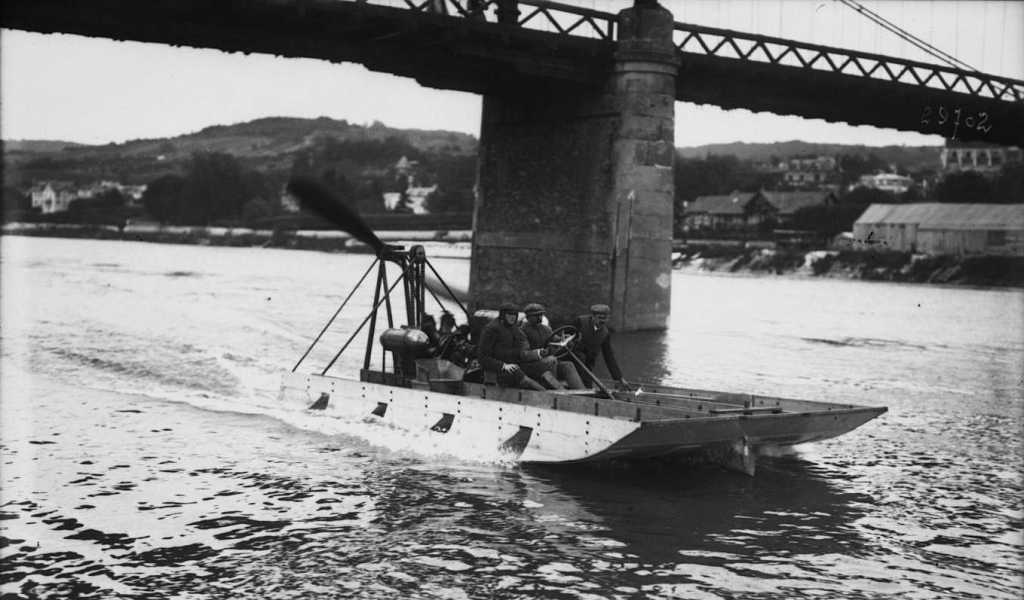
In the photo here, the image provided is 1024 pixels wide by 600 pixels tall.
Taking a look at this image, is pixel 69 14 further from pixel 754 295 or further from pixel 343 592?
pixel 754 295

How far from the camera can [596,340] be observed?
16.0m

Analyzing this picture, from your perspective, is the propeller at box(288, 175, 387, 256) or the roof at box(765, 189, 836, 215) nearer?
the propeller at box(288, 175, 387, 256)

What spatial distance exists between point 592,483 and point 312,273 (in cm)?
6550

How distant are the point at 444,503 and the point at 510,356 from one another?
9.79 ft

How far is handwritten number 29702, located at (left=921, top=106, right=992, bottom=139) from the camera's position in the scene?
44.0 meters

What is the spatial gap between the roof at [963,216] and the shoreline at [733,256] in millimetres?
2983

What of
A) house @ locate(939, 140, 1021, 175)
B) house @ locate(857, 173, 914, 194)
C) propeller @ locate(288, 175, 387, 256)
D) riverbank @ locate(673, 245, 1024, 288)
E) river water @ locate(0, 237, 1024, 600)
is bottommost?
river water @ locate(0, 237, 1024, 600)

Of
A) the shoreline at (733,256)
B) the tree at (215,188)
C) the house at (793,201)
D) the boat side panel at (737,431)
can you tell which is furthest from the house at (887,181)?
the boat side panel at (737,431)

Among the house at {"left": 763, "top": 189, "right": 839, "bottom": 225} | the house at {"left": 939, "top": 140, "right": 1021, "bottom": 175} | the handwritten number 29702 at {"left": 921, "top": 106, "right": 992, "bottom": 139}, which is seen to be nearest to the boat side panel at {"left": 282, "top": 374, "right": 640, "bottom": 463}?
the handwritten number 29702 at {"left": 921, "top": 106, "right": 992, "bottom": 139}

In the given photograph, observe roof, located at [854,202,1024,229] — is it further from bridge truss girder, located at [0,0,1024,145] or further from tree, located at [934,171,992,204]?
bridge truss girder, located at [0,0,1024,145]

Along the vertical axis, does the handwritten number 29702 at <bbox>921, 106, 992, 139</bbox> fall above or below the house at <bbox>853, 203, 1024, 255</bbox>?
above

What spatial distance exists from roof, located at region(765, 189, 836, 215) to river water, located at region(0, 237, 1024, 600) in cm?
8835

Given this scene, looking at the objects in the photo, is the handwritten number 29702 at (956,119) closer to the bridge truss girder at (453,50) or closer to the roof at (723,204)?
the bridge truss girder at (453,50)

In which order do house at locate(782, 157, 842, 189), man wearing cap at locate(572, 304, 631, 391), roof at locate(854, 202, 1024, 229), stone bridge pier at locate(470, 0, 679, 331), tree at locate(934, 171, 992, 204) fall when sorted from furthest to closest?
house at locate(782, 157, 842, 189)
tree at locate(934, 171, 992, 204)
roof at locate(854, 202, 1024, 229)
stone bridge pier at locate(470, 0, 679, 331)
man wearing cap at locate(572, 304, 631, 391)
